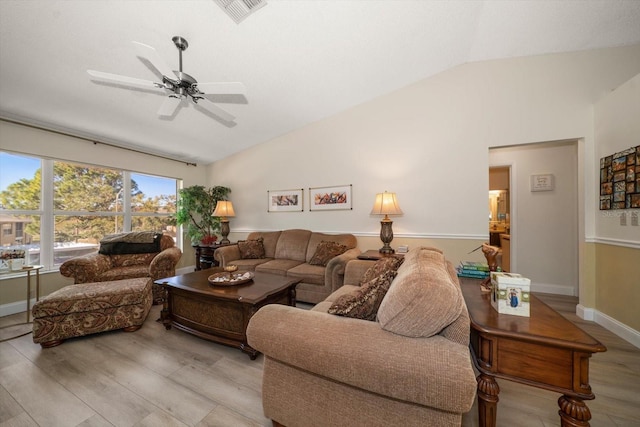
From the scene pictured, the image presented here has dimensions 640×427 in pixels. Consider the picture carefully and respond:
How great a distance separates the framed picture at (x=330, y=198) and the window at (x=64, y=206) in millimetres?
2990

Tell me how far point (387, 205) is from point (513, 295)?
189cm

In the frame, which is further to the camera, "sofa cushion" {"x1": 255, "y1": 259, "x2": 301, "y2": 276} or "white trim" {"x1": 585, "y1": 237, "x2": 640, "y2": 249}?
"sofa cushion" {"x1": 255, "y1": 259, "x2": 301, "y2": 276}

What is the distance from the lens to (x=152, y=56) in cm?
154

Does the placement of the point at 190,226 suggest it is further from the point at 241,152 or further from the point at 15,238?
the point at 15,238

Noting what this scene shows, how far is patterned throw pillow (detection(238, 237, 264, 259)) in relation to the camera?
3631 millimetres

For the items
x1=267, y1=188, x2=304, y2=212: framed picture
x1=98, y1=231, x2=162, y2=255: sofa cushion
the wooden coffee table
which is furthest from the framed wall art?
x1=98, y1=231, x2=162, y2=255: sofa cushion

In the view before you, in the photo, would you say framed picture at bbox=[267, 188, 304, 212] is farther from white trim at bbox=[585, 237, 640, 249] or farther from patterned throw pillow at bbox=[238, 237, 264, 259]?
white trim at bbox=[585, 237, 640, 249]

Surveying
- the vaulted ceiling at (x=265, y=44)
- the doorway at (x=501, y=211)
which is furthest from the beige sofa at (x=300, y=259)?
the doorway at (x=501, y=211)

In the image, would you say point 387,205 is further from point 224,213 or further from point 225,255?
point 224,213

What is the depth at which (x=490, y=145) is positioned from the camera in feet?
9.32

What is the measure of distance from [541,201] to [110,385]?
5351 millimetres

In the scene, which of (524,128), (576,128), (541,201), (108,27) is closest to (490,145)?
(524,128)

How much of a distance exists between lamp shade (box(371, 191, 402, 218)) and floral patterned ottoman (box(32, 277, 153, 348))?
2.86m

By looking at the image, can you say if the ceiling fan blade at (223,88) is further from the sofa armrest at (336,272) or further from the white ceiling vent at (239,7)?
the sofa armrest at (336,272)
